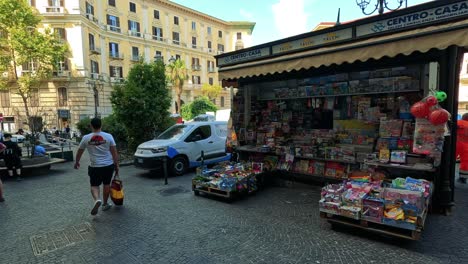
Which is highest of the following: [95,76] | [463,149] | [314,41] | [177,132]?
[95,76]

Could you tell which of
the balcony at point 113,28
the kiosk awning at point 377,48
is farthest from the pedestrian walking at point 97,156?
the balcony at point 113,28

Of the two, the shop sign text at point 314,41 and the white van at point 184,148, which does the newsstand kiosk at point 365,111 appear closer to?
the shop sign text at point 314,41

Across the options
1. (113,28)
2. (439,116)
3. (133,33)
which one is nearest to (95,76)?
(113,28)

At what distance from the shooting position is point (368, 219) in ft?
12.5

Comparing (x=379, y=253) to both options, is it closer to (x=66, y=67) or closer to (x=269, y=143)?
(x=269, y=143)

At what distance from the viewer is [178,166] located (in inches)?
340

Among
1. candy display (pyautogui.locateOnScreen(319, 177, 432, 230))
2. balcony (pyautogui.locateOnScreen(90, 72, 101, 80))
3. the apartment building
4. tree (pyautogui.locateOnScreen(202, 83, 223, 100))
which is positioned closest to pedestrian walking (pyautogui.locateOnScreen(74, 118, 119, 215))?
candy display (pyautogui.locateOnScreen(319, 177, 432, 230))

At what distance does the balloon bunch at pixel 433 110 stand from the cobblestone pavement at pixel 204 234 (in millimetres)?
1706

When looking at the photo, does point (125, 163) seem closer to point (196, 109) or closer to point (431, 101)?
point (431, 101)

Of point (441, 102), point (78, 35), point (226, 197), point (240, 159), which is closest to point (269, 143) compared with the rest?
point (240, 159)

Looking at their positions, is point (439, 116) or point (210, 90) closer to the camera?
point (439, 116)

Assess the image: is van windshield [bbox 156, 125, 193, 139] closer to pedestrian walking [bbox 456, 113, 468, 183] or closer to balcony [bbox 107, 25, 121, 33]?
pedestrian walking [bbox 456, 113, 468, 183]

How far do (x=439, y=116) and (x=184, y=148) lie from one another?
268 inches

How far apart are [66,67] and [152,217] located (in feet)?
103
